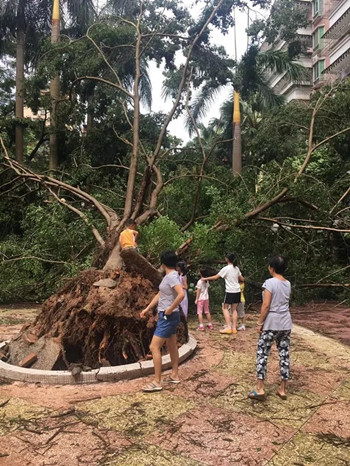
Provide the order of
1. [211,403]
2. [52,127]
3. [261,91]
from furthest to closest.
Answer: [261,91] → [52,127] → [211,403]

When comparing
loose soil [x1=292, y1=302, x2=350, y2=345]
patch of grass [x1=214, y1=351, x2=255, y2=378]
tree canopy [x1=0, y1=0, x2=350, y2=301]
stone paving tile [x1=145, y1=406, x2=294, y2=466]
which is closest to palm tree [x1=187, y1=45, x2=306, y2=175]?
tree canopy [x1=0, y1=0, x2=350, y2=301]

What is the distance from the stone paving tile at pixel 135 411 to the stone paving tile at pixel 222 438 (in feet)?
0.45

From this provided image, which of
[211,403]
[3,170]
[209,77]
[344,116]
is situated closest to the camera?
[211,403]

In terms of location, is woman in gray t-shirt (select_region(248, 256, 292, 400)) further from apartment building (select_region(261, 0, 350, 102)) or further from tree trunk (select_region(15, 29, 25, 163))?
apartment building (select_region(261, 0, 350, 102))

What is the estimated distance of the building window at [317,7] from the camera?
3306 cm

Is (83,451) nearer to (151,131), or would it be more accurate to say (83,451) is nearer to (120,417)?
(120,417)

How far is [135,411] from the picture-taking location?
3846 mm

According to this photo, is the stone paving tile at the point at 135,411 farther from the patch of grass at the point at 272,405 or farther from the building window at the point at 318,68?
the building window at the point at 318,68

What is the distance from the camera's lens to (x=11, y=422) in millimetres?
3625

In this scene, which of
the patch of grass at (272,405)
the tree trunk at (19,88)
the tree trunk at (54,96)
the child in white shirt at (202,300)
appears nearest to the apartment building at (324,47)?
the tree trunk at (54,96)

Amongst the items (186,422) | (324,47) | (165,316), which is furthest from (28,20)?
(324,47)

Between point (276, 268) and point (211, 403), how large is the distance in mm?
1482

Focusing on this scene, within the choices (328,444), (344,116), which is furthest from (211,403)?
(344,116)

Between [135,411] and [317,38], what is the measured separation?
3661cm
